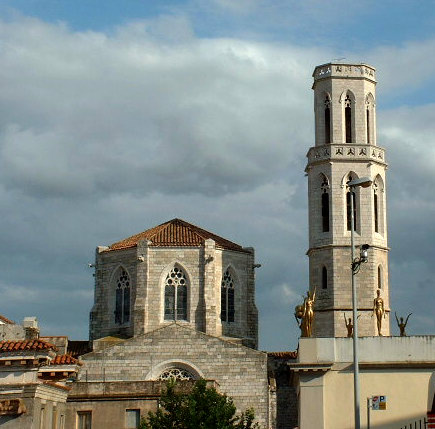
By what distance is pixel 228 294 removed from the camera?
209 ft

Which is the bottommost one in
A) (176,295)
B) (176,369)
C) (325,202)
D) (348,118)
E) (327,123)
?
(176,369)

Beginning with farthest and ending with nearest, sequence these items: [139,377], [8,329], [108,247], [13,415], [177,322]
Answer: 1. [108,247]
2. [177,322]
3. [139,377]
4. [8,329]
5. [13,415]

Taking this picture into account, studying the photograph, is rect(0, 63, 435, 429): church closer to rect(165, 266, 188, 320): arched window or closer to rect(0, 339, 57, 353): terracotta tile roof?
rect(165, 266, 188, 320): arched window

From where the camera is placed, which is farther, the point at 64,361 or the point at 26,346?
the point at 64,361

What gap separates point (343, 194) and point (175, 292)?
11476 millimetres

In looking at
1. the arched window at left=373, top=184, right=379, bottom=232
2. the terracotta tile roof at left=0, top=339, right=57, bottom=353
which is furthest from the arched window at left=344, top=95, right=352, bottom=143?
the terracotta tile roof at left=0, top=339, right=57, bottom=353

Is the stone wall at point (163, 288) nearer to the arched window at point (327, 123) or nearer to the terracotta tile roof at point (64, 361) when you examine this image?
the arched window at point (327, 123)

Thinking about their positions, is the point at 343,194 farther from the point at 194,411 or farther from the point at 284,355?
the point at 194,411

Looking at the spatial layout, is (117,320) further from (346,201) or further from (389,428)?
(389,428)

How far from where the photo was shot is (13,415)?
3559 cm

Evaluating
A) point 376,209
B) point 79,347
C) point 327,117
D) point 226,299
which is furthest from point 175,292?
point 327,117

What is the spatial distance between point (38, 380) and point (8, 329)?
9707 millimetres

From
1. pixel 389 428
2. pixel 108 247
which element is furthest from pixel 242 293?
pixel 389 428

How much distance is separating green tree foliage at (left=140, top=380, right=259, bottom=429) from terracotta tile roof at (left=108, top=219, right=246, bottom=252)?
1589cm
